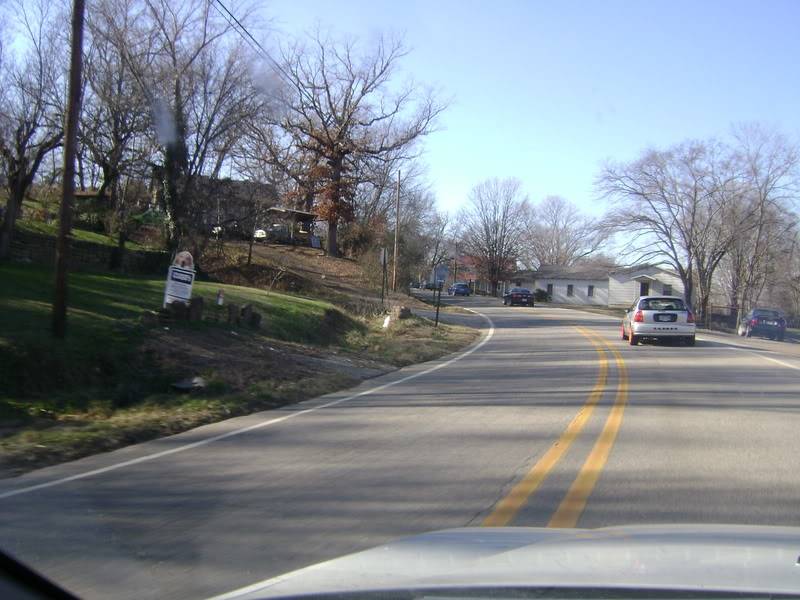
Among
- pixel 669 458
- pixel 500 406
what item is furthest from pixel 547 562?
pixel 500 406

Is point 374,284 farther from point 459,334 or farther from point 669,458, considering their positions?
point 669,458

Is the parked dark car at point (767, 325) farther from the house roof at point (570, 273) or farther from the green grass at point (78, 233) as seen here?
the house roof at point (570, 273)

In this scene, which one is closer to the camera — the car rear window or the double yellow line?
the double yellow line

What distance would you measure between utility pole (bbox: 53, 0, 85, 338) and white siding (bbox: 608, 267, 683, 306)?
71.1 m

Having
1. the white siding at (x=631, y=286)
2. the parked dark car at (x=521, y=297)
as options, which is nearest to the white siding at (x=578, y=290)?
the white siding at (x=631, y=286)

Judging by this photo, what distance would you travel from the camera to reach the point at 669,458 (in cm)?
777

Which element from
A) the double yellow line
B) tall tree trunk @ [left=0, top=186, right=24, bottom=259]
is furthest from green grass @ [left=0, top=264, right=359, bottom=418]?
the double yellow line

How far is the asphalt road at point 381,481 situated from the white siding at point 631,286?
224 feet

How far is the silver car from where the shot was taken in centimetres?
2273

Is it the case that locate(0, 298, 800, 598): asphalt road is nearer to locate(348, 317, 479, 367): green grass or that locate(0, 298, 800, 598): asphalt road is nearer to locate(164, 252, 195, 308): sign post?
locate(164, 252, 195, 308): sign post

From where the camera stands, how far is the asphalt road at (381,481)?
5.02 meters

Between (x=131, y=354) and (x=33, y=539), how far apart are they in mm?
7863

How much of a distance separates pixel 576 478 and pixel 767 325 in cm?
3466

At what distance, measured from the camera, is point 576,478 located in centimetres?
691
